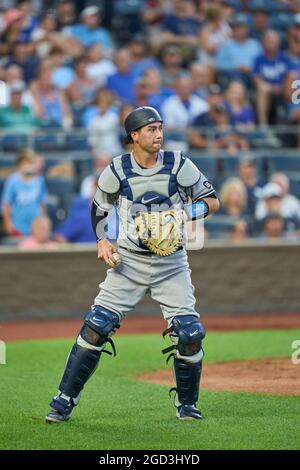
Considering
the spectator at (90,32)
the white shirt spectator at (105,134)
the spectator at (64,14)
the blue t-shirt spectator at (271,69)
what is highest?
the spectator at (64,14)

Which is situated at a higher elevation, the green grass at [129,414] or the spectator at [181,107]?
the spectator at [181,107]

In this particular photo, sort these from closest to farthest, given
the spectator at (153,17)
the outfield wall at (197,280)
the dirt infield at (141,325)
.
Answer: the dirt infield at (141,325) < the outfield wall at (197,280) < the spectator at (153,17)

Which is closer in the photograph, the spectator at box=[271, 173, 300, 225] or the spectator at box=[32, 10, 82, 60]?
the spectator at box=[271, 173, 300, 225]

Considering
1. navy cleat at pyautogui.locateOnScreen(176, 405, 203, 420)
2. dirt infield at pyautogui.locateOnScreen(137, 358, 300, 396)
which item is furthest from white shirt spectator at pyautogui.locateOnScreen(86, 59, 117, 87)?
navy cleat at pyautogui.locateOnScreen(176, 405, 203, 420)

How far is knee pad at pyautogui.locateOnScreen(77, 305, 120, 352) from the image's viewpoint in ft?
21.8

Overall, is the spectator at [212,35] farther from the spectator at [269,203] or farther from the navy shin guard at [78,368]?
the navy shin guard at [78,368]

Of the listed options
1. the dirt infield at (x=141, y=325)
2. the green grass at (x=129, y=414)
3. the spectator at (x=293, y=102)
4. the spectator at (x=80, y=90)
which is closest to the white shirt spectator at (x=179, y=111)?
the spectator at (x=80, y=90)

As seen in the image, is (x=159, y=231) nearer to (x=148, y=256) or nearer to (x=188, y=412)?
(x=148, y=256)

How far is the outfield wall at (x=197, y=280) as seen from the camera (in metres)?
13.7

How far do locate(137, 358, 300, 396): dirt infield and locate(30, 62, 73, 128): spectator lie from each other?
6054mm

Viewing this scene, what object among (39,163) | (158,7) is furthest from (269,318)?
(158,7)

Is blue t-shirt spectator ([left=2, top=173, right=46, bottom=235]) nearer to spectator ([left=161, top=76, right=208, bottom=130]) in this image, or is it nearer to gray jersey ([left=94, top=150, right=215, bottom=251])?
spectator ([left=161, top=76, right=208, bottom=130])

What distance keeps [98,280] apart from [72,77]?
11.3 ft

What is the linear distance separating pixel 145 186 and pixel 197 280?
24.2ft
